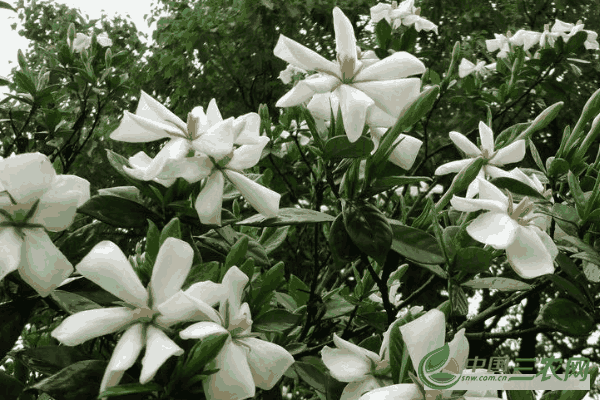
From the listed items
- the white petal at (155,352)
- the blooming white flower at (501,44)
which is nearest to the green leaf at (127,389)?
the white petal at (155,352)

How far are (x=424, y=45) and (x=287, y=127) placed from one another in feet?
10.1

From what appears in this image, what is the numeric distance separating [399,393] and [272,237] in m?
0.74

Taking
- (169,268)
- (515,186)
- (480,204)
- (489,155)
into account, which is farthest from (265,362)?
(489,155)

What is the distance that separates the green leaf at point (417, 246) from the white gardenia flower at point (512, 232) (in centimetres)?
6

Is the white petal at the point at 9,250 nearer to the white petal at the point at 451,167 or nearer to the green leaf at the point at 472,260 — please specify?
the green leaf at the point at 472,260

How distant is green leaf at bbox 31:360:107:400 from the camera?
648 millimetres

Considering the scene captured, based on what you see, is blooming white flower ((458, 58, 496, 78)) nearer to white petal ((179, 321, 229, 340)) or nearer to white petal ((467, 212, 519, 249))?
white petal ((467, 212, 519, 249))

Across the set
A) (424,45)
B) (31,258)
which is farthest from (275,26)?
(31,258)

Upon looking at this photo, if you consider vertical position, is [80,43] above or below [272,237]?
above

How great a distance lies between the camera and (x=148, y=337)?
65 centimetres

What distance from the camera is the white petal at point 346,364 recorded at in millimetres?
785

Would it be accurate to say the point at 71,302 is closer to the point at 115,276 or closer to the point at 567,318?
the point at 115,276

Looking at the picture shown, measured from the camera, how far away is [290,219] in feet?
2.84

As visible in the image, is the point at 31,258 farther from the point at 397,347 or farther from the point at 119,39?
the point at 119,39
